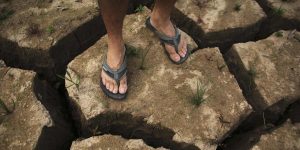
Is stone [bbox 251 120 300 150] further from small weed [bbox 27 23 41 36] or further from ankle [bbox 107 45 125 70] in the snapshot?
small weed [bbox 27 23 41 36]

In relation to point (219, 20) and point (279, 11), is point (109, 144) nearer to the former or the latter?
point (219, 20)

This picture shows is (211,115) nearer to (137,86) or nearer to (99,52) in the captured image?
(137,86)

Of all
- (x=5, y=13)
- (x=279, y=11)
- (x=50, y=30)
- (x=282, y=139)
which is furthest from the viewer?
(x=279, y=11)

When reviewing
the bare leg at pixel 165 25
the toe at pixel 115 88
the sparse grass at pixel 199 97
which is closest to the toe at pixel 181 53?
the bare leg at pixel 165 25

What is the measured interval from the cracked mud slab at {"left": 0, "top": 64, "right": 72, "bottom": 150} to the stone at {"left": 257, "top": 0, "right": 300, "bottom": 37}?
65.8 inches

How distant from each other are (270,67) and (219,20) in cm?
51

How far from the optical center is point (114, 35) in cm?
207

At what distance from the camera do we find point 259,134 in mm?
2211

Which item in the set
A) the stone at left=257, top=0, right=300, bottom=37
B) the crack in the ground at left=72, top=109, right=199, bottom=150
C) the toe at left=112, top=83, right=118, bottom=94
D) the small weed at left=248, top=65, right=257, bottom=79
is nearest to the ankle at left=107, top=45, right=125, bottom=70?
the toe at left=112, top=83, right=118, bottom=94

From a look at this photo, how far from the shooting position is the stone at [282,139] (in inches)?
83.4

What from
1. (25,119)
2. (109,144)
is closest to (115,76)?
(109,144)

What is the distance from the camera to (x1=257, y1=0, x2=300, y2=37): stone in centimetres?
279

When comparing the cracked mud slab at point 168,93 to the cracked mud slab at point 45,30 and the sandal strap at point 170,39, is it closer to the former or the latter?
the sandal strap at point 170,39

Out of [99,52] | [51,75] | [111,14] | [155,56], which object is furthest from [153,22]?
[51,75]
